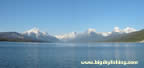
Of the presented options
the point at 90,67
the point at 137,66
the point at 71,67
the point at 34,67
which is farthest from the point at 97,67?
the point at 34,67

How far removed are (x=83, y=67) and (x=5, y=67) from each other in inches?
738

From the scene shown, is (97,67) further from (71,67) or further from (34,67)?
(34,67)

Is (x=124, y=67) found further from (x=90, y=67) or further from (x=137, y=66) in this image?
(x=90, y=67)

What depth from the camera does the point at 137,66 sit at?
49625 millimetres

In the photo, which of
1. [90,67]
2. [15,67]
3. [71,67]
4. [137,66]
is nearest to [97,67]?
[90,67]

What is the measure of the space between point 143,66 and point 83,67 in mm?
14816

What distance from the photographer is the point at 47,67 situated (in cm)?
4884

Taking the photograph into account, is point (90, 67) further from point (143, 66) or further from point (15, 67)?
point (15, 67)

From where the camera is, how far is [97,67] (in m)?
48.9

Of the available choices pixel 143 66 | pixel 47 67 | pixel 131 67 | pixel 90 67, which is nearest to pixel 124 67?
pixel 131 67

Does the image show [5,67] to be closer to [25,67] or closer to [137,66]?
[25,67]

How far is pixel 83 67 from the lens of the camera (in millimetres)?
48938

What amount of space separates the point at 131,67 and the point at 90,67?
981 centimetres

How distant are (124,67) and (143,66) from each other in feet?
16.4
